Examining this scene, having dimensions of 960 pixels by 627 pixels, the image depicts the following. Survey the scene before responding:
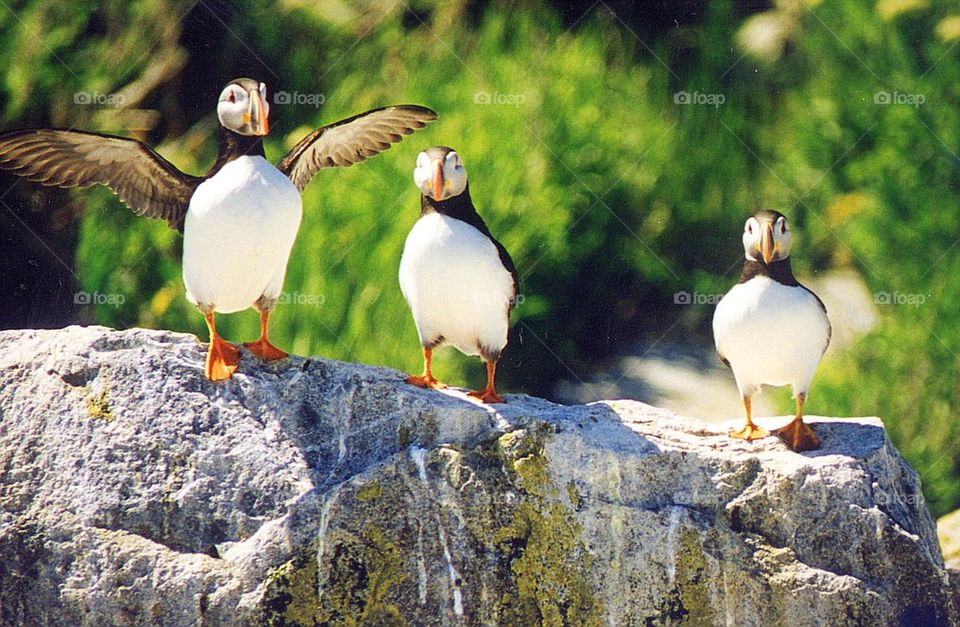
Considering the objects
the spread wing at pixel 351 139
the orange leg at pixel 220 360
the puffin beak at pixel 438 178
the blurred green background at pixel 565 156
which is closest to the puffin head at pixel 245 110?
the spread wing at pixel 351 139

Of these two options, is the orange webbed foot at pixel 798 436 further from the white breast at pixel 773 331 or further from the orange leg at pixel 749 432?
the white breast at pixel 773 331

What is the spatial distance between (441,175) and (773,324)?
1694 millimetres

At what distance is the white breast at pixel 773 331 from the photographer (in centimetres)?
758

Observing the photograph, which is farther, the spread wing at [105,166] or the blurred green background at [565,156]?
the blurred green background at [565,156]

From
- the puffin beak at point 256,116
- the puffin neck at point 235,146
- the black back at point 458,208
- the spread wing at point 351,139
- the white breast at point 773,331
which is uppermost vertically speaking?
the spread wing at point 351,139

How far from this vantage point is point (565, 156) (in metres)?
10.8

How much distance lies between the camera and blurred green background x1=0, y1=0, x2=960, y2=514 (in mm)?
10648

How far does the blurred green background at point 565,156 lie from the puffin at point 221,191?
243 cm

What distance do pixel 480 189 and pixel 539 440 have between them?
11.7 ft

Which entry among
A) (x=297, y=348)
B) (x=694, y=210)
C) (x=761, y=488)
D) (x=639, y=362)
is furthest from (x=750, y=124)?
(x=761, y=488)

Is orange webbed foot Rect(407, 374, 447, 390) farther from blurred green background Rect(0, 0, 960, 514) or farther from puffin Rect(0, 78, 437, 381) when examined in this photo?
blurred green background Rect(0, 0, 960, 514)

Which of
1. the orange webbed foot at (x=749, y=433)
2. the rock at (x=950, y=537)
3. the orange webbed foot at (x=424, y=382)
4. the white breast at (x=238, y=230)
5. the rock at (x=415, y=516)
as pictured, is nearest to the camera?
the rock at (x=415, y=516)

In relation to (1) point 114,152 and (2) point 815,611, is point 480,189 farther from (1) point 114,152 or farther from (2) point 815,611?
(2) point 815,611

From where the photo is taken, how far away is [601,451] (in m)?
7.30
